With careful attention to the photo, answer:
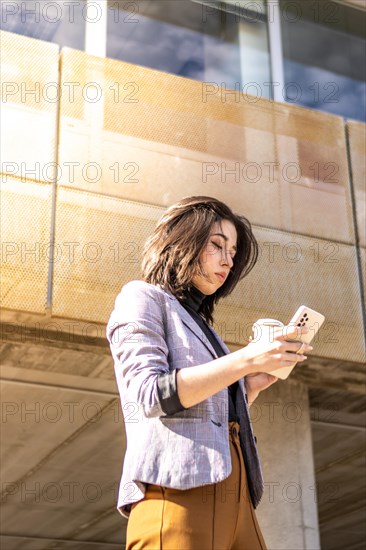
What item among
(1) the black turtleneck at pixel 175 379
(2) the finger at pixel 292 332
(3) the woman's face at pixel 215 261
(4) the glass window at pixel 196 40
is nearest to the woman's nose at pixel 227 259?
(3) the woman's face at pixel 215 261

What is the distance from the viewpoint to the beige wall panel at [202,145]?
625cm

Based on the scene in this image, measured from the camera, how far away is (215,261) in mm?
2639

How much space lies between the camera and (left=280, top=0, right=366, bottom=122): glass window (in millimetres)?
7555

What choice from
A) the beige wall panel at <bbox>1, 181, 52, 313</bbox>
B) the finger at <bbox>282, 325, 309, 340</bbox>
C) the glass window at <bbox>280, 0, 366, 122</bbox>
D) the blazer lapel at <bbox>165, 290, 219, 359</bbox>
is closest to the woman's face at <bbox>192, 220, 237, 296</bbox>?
the blazer lapel at <bbox>165, 290, 219, 359</bbox>

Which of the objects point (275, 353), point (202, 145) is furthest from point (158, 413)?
point (202, 145)

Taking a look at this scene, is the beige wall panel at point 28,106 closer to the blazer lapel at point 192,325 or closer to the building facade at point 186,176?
the building facade at point 186,176

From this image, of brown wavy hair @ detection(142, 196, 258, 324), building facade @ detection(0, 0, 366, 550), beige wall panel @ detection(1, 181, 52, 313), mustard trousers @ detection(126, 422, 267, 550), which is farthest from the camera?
building facade @ detection(0, 0, 366, 550)

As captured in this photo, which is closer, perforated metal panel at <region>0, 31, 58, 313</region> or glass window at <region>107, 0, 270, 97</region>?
perforated metal panel at <region>0, 31, 58, 313</region>

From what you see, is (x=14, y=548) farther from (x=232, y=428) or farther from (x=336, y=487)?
(x=232, y=428)

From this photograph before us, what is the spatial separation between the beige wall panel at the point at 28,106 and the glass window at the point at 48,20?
1.06 ft

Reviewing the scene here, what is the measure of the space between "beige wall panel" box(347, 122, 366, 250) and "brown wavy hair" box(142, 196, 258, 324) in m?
4.28

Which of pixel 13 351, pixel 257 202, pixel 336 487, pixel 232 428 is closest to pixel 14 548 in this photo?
pixel 336 487

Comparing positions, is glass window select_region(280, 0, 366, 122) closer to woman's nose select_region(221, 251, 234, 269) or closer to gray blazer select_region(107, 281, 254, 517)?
woman's nose select_region(221, 251, 234, 269)

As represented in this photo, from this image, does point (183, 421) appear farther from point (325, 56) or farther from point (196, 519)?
point (325, 56)
